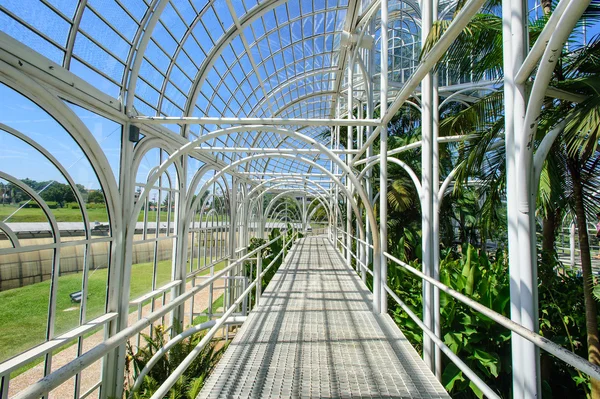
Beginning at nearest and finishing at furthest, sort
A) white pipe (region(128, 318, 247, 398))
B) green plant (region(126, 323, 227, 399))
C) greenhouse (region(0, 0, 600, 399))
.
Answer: greenhouse (region(0, 0, 600, 399)) < white pipe (region(128, 318, 247, 398)) < green plant (region(126, 323, 227, 399))

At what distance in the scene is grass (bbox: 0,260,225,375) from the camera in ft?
13.5

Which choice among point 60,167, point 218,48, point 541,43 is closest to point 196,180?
point 218,48

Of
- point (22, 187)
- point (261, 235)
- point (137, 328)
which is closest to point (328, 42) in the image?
point (261, 235)

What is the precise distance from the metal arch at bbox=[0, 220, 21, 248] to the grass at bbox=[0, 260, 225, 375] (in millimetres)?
628

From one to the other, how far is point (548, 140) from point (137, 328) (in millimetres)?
2613

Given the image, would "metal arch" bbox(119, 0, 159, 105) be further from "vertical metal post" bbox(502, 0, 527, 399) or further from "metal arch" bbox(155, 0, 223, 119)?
"vertical metal post" bbox(502, 0, 527, 399)

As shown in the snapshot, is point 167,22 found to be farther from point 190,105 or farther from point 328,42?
point 328,42

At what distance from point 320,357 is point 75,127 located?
495 centimetres

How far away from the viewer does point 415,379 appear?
283cm

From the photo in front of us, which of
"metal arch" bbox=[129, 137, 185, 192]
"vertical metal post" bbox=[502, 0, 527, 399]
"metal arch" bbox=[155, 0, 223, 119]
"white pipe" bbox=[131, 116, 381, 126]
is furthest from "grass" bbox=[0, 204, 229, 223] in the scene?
"vertical metal post" bbox=[502, 0, 527, 399]

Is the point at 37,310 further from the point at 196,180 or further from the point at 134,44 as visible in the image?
the point at 196,180

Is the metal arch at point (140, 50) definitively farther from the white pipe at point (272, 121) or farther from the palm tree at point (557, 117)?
→ the palm tree at point (557, 117)

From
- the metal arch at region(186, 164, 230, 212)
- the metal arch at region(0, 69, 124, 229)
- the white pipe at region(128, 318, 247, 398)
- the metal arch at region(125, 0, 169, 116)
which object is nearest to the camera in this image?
the white pipe at region(128, 318, 247, 398)

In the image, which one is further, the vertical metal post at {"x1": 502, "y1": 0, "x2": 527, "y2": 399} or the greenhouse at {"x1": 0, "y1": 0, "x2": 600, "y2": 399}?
the greenhouse at {"x1": 0, "y1": 0, "x2": 600, "y2": 399}
